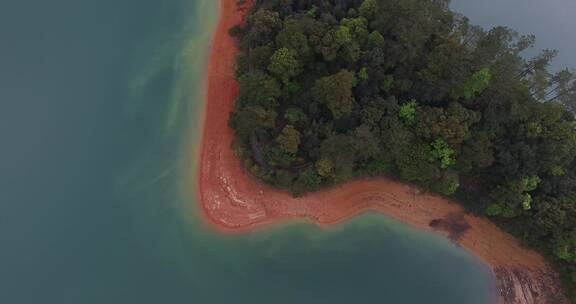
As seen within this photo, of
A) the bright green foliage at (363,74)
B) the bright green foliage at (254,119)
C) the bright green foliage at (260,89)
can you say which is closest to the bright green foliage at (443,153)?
the bright green foliage at (363,74)

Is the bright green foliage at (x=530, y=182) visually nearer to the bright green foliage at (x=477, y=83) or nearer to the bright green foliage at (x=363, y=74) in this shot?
the bright green foliage at (x=477, y=83)

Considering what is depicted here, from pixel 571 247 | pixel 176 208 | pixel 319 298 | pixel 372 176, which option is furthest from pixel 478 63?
pixel 176 208

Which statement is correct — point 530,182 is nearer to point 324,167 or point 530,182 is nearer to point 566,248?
point 566,248

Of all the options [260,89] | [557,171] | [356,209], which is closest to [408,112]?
[356,209]

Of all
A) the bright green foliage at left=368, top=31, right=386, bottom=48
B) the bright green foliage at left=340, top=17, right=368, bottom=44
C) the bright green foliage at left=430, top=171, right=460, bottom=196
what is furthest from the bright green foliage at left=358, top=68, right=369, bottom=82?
the bright green foliage at left=430, top=171, right=460, bottom=196

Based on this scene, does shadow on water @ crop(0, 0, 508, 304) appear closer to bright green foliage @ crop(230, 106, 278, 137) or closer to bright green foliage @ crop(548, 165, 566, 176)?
bright green foliage @ crop(230, 106, 278, 137)

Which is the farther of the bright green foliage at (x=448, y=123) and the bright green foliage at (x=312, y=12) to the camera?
the bright green foliage at (x=312, y=12)
